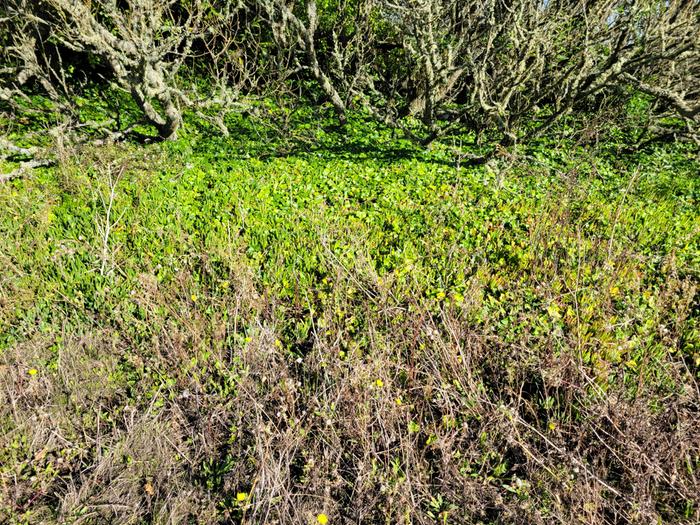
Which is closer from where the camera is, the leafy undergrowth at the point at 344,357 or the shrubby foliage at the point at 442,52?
the leafy undergrowth at the point at 344,357

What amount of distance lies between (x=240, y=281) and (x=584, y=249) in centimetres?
322

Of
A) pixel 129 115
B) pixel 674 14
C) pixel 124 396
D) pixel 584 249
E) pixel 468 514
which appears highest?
pixel 674 14

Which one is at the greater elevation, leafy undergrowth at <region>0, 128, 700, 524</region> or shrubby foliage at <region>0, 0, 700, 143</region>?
shrubby foliage at <region>0, 0, 700, 143</region>

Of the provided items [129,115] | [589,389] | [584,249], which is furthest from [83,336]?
[129,115]

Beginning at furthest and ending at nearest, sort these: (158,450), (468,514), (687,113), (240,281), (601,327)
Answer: (687,113)
(240,281)
(601,327)
(158,450)
(468,514)

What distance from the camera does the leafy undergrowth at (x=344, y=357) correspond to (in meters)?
2.62

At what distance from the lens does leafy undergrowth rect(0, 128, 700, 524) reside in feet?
8.61

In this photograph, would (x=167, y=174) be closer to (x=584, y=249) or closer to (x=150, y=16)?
(x=150, y=16)

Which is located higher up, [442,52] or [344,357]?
[442,52]

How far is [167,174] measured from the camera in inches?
225

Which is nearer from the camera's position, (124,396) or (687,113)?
(124,396)

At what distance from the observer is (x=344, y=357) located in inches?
132

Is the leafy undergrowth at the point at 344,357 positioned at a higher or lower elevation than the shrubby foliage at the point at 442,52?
lower

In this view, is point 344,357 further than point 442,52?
No
